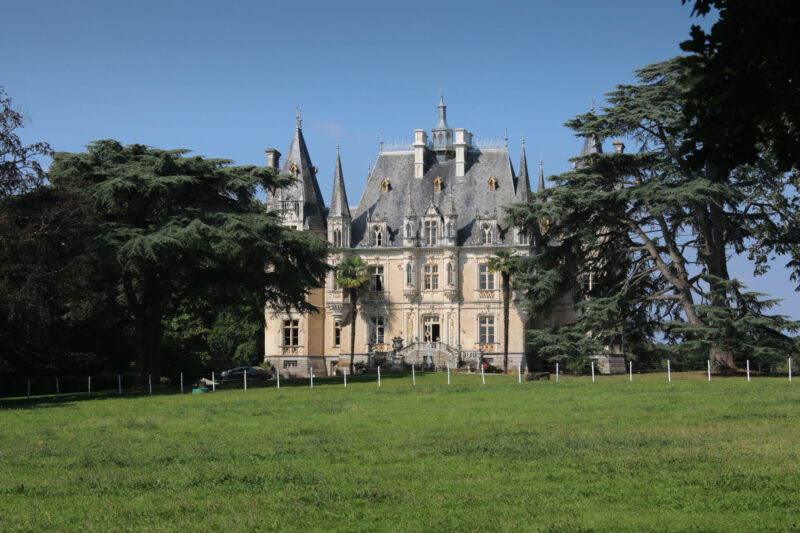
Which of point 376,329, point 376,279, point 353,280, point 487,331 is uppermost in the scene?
point 376,279

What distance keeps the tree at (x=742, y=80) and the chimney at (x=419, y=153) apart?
5968 cm

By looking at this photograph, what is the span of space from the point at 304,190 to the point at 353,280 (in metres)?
8.80

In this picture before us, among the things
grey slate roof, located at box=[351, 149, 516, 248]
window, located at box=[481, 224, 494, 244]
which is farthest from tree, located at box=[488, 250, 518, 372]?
grey slate roof, located at box=[351, 149, 516, 248]

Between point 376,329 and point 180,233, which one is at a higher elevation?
point 180,233

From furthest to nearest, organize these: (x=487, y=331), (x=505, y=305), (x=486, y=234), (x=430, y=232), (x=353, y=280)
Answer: (x=430, y=232) < (x=486, y=234) < (x=487, y=331) < (x=353, y=280) < (x=505, y=305)

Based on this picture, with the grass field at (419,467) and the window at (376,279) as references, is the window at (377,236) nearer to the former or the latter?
the window at (376,279)

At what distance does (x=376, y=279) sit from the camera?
63.1m

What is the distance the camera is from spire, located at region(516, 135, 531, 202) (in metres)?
62.8

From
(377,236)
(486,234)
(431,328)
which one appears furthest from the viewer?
(377,236)

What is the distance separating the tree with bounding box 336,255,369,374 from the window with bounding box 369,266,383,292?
2.58 feet

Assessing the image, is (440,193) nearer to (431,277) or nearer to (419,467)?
(431,277)

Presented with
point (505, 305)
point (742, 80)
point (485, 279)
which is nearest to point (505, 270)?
point (505, 305)

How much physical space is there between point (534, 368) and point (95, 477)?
5021 centimetres

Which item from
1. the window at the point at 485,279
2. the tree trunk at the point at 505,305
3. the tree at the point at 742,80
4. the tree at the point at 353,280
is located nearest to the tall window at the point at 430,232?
the window at the point at 485,279
